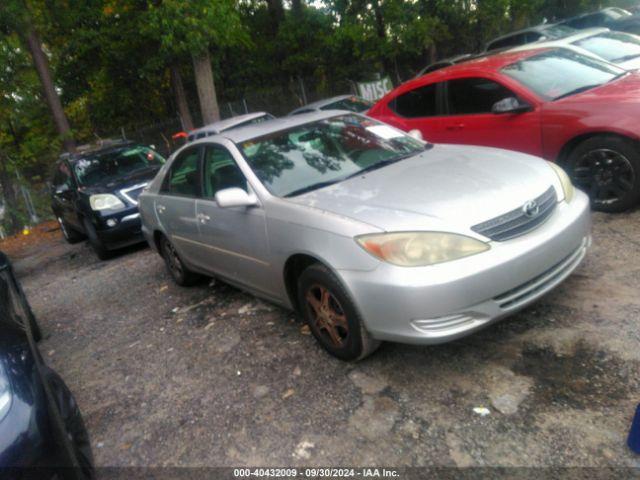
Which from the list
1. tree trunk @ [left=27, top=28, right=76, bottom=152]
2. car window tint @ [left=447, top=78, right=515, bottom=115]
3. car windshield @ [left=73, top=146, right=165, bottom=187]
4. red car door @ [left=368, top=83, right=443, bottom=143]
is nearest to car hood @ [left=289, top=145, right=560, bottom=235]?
car window tint @ [left=447, top=78, right=515, bottom=115]

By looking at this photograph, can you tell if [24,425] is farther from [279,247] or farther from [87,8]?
[87,8]

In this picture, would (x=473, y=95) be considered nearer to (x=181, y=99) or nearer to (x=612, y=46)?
(x=612, y=46)

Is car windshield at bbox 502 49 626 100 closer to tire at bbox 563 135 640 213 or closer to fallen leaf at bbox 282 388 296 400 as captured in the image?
tire at bbox 563 135 640 213

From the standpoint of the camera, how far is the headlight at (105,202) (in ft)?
25.6

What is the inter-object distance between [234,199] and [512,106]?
314cm

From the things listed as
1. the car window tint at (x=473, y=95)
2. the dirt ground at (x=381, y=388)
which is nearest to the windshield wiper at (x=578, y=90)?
the car window tint at (x=473, y=95)

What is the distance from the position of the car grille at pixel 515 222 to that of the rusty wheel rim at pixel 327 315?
96 centimetres

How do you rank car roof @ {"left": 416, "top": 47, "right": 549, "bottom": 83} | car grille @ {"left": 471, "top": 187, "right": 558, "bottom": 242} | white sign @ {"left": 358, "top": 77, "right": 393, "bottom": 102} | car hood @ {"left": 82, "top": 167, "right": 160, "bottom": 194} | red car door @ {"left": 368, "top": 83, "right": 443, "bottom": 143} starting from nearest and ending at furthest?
car grille @ {"left": 471, "top": 187, "right": 558, "bottom": 242}, car roof @ {"left": 416, "top": 47, "right": 549, "bottom": 83}, red car door @ {"left": 368, "top": 83, "right": 443, "bottom": 143}, car hood @ {"left": 82, "top": 167, "right": 160, "bottom": 194}, white sign @ {"left": 358, "top": 77, "right": 393, "bottom": 102}

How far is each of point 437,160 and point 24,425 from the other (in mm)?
3056

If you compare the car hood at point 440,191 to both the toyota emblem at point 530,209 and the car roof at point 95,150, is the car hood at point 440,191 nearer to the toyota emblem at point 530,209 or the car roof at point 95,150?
the toyota emblem at point 530,209

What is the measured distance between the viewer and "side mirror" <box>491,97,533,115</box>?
5.34 metres

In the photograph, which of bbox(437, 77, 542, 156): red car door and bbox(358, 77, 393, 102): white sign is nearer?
bbox(437, 77, 542, 156): red car door

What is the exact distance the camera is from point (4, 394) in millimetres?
2068

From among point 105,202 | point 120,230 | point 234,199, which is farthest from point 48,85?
point 234,199
